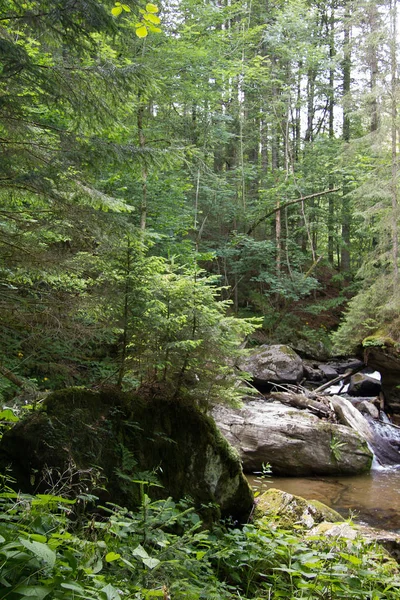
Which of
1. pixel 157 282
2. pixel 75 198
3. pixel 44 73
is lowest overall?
pixel 157 282

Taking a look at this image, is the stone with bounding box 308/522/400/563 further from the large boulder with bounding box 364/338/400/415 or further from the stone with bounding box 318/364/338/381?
the stone with bounding box 318/364/338/381

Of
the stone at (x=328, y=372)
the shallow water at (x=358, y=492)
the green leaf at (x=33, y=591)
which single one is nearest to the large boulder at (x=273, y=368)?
the stone at (x=328, y=372)

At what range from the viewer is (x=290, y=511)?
207 inches

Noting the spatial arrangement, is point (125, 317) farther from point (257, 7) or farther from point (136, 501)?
point (257, 7)

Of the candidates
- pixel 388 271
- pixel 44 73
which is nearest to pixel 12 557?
pixel 44 73

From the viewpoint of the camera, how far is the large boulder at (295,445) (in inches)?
355

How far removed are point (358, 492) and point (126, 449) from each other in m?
5.79

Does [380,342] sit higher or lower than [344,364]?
higher

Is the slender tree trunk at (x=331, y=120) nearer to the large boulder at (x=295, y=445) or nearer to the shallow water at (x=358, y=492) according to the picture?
the large boulder at (x=295, y=445)

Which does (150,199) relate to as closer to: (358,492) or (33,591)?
(358,492)

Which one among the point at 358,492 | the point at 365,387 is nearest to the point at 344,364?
the point at 365,387

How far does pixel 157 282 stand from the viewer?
4625 millimetres

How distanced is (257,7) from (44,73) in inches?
876

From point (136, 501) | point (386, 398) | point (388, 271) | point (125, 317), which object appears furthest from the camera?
point (388, 271)
